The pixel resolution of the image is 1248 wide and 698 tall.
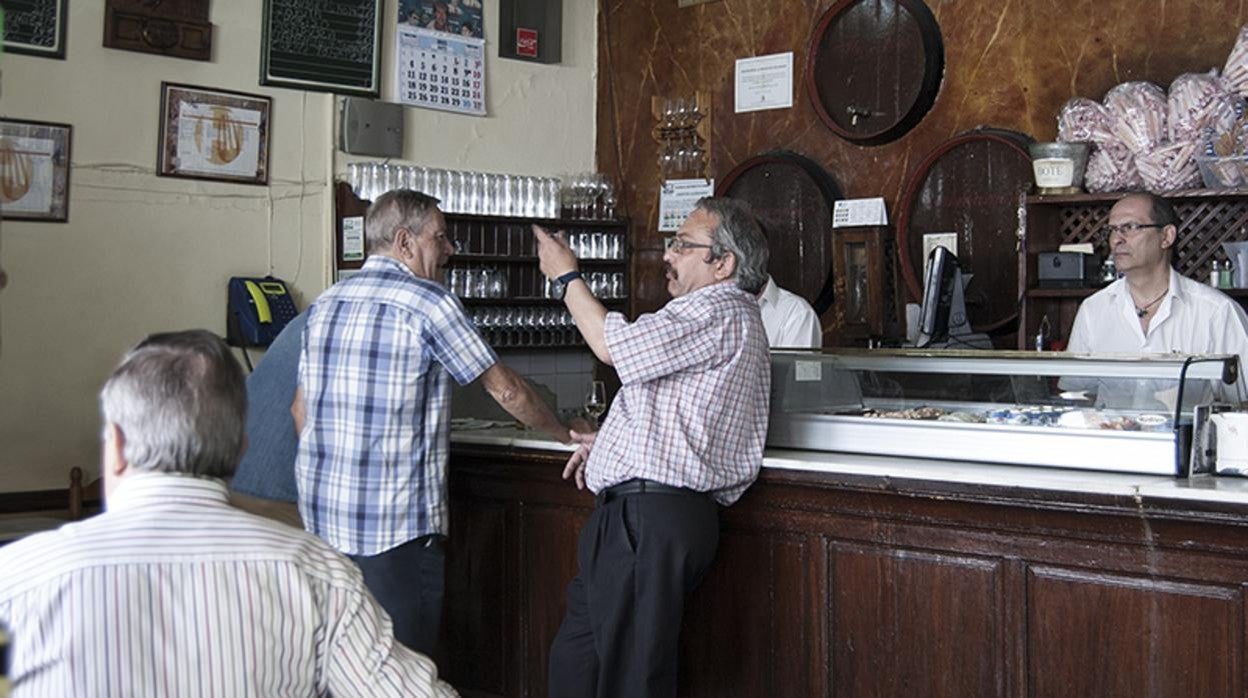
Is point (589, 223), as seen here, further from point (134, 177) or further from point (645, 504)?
point (645, 504)

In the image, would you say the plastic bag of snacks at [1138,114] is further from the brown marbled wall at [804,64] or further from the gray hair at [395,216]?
the gray hair at [395,216]

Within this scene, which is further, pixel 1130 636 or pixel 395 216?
pixel 395 216

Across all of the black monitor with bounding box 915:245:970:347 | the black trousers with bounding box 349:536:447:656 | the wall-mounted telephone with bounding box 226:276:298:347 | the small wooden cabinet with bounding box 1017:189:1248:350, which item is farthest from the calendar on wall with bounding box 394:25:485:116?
the black trousers with bounding box 349:536:447:656

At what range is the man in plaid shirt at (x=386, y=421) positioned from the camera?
142 inches

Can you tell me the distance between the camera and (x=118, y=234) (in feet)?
18.0

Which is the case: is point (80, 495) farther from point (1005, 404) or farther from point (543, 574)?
point (1005, 404)

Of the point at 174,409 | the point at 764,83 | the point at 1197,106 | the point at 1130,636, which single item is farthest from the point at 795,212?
the point at 174,409

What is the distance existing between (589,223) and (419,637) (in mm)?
3388

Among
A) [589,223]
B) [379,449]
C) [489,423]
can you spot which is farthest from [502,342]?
[379,449]

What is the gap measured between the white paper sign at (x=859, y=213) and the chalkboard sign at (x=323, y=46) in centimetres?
212

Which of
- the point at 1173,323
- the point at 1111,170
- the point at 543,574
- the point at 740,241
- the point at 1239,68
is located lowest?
the point at 543,574

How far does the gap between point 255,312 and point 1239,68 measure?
151 inches

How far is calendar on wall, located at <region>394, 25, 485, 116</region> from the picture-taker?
6.43m

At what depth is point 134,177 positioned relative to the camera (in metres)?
5.53
